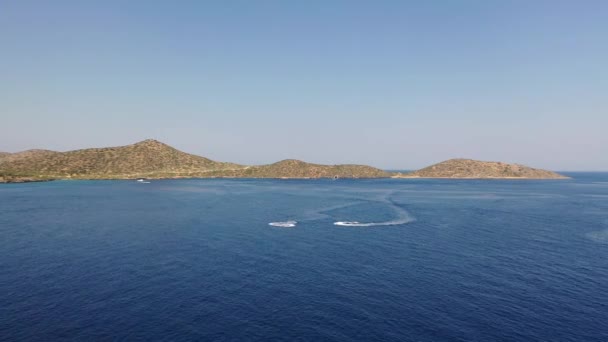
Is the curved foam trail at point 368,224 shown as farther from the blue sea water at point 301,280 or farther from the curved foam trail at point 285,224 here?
the curved foam trail at point 285,224

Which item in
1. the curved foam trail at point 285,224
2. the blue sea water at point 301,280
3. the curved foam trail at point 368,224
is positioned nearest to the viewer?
the blue sea water at point 301,280

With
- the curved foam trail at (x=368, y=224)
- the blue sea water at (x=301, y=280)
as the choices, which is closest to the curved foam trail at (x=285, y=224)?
the blue sea water at (x=301, y=280)

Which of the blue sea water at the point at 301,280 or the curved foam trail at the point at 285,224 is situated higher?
the curved foam trail at the point at 285,224

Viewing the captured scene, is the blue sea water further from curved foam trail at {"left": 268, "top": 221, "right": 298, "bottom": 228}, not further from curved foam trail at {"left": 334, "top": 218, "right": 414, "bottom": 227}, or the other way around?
curved foam trail at {"left": 268, "top": 221, "right": 298, "bottom": 228}

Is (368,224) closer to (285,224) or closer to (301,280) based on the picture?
(285,224)

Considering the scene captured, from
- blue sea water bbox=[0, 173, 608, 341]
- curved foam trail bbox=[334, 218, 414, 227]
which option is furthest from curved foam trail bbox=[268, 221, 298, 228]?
curved foam trail bbox=[334, 218, 414, 227]

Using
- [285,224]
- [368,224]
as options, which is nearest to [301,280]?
[285,224]

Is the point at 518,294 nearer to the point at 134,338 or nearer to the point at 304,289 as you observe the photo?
the point at 304,289

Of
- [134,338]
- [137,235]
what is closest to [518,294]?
[134,338]
